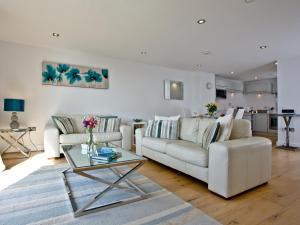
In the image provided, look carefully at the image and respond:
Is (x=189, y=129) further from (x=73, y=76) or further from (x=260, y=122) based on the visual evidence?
A: (x=260, y=122)

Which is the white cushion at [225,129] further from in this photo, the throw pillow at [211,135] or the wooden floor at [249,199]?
the wooden floor at [249,199]

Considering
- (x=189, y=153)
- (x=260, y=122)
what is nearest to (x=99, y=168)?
(x=189, y=153)

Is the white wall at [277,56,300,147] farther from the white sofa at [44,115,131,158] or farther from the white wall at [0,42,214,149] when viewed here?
the white sofa at [44,115,131,158]

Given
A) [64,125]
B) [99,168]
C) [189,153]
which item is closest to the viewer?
[99,168]

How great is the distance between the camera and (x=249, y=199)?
6.24 feet

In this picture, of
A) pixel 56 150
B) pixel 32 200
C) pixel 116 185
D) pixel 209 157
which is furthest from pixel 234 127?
pixel 56 150

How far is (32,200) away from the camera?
1.84 m

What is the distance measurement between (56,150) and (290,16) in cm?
458

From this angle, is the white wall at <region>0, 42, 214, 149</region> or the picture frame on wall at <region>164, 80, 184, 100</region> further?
the picture frame on wall at <region>164, 80, 184, 100</region>

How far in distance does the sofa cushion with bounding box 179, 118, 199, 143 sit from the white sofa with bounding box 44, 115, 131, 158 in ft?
4.49

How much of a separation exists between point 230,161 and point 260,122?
6.28 m

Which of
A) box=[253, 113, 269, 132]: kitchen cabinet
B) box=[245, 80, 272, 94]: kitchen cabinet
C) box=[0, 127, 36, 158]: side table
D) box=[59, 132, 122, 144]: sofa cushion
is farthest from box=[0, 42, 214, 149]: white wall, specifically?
box=[245, 80, 272, 94]: kitchen cabinet

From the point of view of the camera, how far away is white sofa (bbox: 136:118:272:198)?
1845mm

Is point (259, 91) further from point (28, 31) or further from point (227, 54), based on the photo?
point (28, 31)
